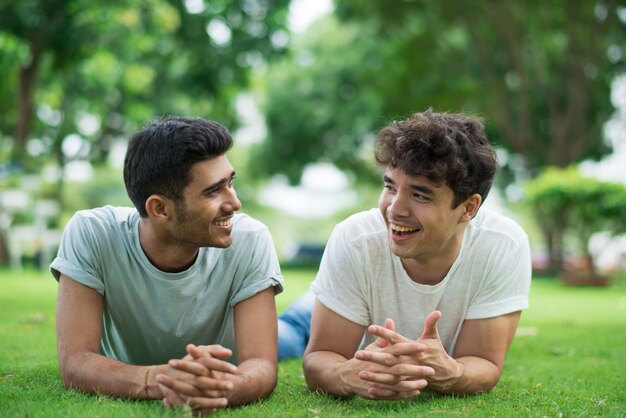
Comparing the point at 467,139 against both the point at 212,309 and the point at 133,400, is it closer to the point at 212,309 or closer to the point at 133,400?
the point at 212,309

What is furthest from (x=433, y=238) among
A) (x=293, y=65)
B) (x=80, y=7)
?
(x=293, y=65)

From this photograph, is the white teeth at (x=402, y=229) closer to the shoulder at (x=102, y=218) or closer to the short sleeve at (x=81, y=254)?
the shoulder at (x=102, y=218)

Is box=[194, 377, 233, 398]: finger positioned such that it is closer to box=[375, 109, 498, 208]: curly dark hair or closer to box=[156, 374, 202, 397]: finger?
box=[156, 374, 202, 397]: finger

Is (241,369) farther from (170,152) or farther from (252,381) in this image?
(170,152)

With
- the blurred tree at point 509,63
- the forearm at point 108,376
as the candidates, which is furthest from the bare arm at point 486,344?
the blurred tree at point 509,63

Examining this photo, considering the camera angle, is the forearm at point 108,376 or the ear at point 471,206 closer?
the forearm at point 108,376

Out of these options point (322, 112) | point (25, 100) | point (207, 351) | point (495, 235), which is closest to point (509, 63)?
point (322, 112)

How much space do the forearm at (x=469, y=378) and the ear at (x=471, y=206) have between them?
73 centimetres

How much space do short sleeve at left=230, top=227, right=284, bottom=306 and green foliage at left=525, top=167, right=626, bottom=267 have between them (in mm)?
13850

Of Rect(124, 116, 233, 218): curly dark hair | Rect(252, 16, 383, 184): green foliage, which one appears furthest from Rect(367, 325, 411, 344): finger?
Rect(252, 16, 383, 184): green foliage

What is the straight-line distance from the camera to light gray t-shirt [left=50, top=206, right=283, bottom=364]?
13.4 feet

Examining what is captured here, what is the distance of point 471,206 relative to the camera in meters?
4.07

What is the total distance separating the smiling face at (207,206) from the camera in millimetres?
3916

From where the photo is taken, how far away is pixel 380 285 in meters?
4.21
